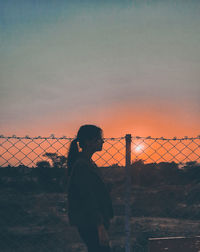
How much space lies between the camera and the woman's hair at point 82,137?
2795 mm

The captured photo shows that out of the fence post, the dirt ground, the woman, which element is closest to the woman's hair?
the woman

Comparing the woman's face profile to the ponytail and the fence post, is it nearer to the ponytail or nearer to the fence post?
the ponytail

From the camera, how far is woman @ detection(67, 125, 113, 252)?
254 centimetres

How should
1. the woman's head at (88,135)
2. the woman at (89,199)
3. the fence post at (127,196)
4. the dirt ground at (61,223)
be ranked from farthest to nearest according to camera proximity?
the dirt ground at (61,223) < the fence post at (127,196) < the woman's head at (88,135) < the woman at (89,199)

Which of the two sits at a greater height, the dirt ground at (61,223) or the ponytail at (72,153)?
the ponytail at (72,153)

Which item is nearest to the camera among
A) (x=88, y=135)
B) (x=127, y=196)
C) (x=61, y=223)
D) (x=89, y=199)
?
(x=89, y=199)

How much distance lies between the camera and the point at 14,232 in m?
9.03

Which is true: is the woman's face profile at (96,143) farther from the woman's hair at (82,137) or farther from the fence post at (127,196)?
the fence post at (127,196)

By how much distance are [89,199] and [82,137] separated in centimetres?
54

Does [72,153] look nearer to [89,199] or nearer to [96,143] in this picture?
[96,143]

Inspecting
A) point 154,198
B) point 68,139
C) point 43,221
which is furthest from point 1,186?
point 68,139

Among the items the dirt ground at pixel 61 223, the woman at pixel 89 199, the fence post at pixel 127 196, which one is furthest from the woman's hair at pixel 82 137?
the dirt ground at pixel 61 223

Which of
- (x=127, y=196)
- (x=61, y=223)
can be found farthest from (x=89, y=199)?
(x=61, y=223)

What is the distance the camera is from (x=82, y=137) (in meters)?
2.80
